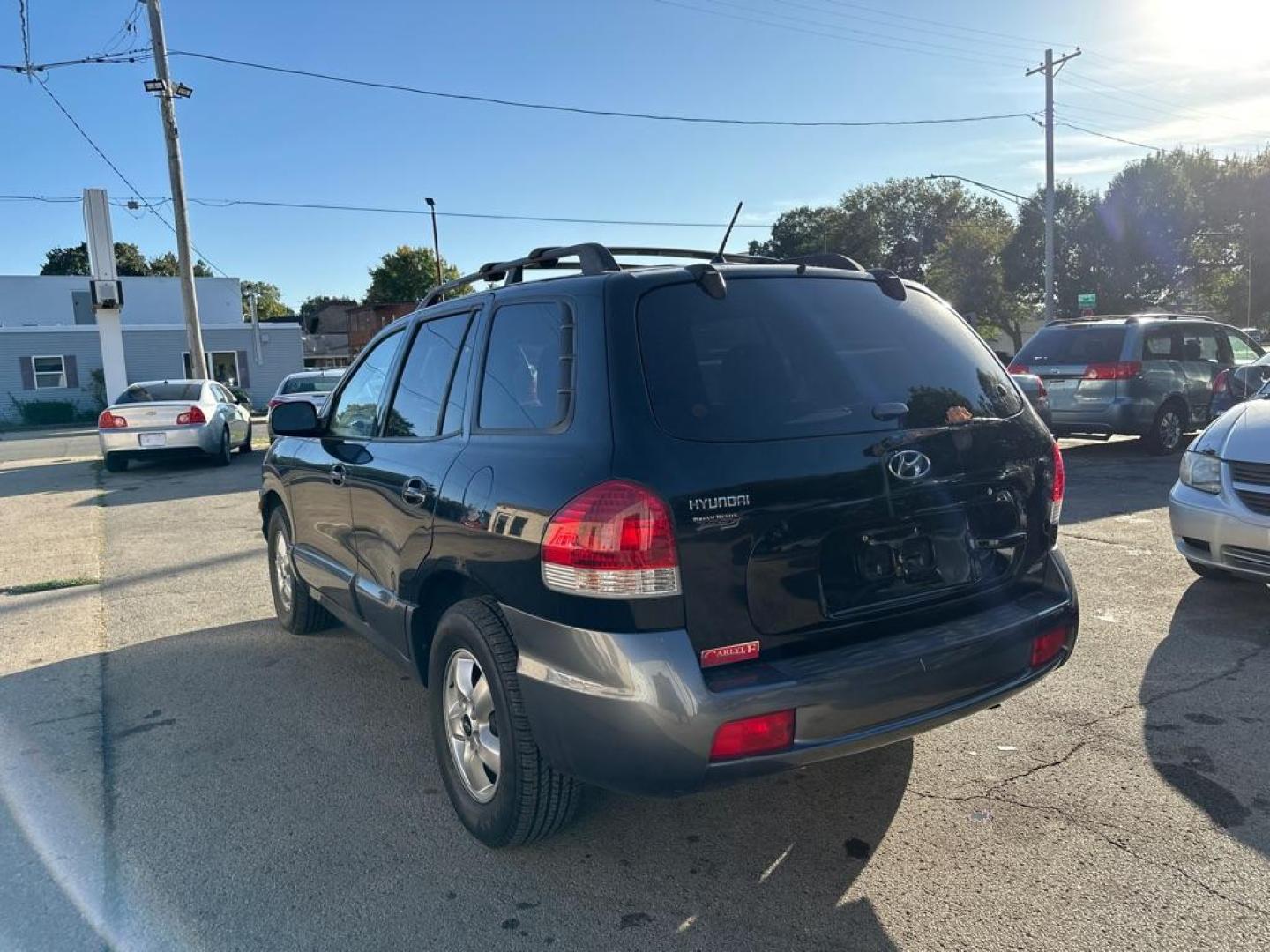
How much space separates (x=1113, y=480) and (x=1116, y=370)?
1945mm

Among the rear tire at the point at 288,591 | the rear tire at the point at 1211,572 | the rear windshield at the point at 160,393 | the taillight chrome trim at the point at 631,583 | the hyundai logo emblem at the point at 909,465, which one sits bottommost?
the rear tire at the point at 1211,572

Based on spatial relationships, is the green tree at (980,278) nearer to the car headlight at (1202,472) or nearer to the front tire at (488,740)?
the car headlight at (1202,472)

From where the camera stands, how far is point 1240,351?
43.0 ft

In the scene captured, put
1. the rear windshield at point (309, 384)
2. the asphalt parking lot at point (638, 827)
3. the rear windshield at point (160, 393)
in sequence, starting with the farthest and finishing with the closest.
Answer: the rear windshield at point (309, 384), the rear windshield at point (160, 393), the asphalt parking lot at point (638, 827)

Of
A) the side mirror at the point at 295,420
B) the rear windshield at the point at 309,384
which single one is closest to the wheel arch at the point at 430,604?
the side mirror at the point at 295,420

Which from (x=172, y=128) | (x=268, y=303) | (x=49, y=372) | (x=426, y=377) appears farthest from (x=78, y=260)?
(x=426, y=377)

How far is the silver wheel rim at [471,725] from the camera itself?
2984mm

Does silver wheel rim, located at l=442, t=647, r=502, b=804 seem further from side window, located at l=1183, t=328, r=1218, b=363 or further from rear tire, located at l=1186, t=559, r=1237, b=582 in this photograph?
side window, located at l=1183, t=328, r=1218, b=363

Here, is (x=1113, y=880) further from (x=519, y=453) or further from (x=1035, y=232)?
(x=1035, y=232)

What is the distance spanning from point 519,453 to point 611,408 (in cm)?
41

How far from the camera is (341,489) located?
418 cm

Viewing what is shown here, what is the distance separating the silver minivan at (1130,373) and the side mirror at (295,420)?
30.9ft

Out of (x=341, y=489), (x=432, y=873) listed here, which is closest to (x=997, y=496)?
(x=432, y=873)

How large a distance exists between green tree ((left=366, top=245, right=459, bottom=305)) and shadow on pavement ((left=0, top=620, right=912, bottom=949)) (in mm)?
61806
